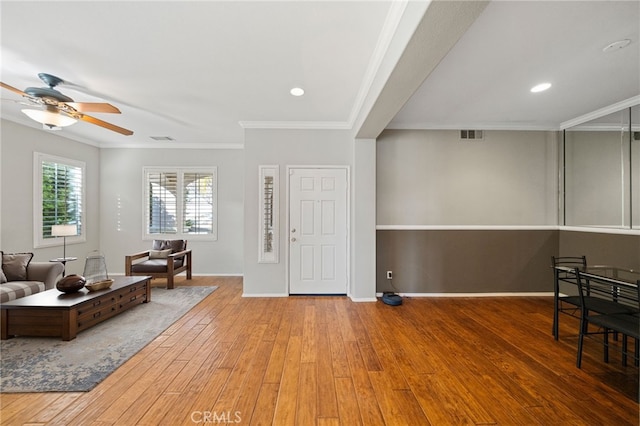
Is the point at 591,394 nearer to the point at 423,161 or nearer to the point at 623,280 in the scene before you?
the point at 623,280

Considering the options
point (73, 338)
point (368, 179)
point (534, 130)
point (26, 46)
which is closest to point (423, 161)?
point (368, 179)

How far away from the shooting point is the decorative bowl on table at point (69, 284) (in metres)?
3.12

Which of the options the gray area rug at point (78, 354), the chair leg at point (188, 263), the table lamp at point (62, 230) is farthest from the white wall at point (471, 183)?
the table lamp at point (62, 230)

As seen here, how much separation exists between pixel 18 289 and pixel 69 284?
727mm

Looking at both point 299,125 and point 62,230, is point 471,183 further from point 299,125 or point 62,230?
point 62,230

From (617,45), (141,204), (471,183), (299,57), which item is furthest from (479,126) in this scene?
(141,204)

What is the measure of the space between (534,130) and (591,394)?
13.0 feet

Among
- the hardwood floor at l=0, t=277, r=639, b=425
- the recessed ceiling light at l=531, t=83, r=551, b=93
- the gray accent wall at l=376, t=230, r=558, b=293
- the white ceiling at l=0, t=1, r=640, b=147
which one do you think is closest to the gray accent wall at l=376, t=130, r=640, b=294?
the gray accent wall at l=376, t=230, r=558, b=293

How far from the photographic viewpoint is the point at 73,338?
9.28 feet

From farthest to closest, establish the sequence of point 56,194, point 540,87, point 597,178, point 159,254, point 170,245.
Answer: point 170,245
point 159,254
point 56,194
point 597,178
point 540,87

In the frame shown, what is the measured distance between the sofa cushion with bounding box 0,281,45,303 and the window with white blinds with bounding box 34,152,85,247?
156cm

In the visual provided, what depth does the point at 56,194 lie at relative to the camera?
493cm

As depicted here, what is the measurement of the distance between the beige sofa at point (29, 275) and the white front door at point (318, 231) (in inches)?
130

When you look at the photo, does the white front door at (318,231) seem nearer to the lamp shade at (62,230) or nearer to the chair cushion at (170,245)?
the chair cushion at (170,245)
